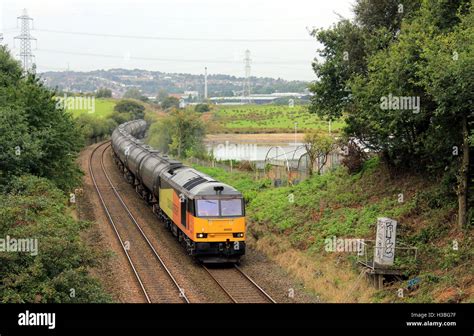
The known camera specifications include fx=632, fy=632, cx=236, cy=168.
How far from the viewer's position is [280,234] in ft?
88.9

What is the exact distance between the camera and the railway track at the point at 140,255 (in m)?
19.7

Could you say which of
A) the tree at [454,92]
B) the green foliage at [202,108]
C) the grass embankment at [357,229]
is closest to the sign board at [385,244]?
the grass embankment at [357,229]

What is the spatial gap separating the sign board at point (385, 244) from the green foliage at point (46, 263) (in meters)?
8.36

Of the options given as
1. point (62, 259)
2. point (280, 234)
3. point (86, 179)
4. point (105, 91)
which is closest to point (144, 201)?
point (86, 179)

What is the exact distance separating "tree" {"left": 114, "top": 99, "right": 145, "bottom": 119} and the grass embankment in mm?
85437

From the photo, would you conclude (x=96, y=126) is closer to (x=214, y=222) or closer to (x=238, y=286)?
(x=214, y=222)

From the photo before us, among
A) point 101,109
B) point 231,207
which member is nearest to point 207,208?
point 231,207

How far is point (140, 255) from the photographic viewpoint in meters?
25.0

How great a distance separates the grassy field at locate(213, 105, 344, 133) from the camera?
80188mm

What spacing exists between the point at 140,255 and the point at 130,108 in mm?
95255

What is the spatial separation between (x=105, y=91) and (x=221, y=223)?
140m

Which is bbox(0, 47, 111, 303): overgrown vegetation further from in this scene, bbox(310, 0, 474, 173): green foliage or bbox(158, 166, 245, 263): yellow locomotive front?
bbox(310, 0, 474, 173): green foliage

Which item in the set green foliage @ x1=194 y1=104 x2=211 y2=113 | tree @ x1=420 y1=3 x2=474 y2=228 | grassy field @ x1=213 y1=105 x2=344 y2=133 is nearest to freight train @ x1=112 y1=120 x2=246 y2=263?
tree @ x1=420 y1=3 x2=474 y2=228
